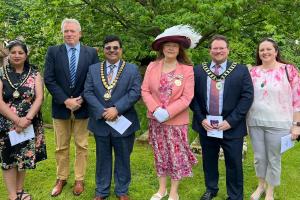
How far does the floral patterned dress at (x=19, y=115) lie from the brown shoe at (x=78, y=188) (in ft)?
2.24

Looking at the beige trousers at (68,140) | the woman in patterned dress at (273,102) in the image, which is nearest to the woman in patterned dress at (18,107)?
the beige trousers at (68,140)

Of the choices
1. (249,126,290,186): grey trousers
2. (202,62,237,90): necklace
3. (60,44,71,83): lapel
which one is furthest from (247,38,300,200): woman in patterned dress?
(60,44,71,83): lapel

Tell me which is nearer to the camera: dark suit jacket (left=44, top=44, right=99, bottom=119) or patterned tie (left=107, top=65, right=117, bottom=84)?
patterned tie (left=107, top=65, right=117, bottom=84)

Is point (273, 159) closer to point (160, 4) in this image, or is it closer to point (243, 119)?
point (243, 119)

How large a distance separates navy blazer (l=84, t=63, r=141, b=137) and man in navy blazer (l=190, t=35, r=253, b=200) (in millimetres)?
710

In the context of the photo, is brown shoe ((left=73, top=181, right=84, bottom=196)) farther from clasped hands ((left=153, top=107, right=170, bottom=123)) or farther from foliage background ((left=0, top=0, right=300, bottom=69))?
foliage background ((left=0, top=0, right=300, bottom=69))

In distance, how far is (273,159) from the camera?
4.39 meters

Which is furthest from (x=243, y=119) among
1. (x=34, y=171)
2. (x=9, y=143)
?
(x=34, y=171)

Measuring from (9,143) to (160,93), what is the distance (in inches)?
69.9

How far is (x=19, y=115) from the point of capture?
4.22 metres

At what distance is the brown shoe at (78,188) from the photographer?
15.7ft

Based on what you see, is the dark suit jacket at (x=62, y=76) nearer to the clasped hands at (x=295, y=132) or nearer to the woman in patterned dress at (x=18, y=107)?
the woman in patterned dress at (x=18, y=107)

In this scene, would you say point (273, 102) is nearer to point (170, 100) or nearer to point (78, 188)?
point (170, 100)

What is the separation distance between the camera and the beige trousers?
465 cm
